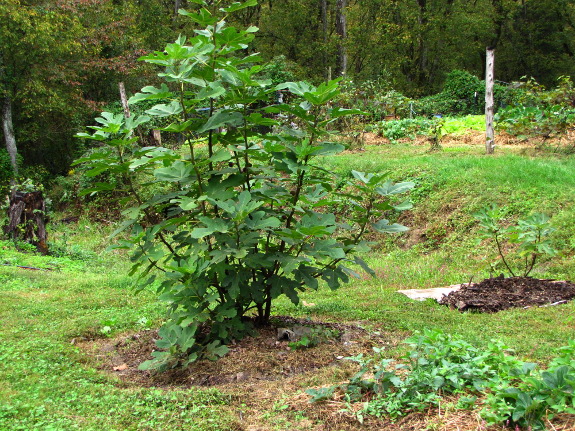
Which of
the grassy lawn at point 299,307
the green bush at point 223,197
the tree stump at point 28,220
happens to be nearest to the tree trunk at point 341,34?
the grassy lawn at point 299,307

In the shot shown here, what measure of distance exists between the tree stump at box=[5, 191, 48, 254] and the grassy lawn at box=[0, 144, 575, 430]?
34 centimetres

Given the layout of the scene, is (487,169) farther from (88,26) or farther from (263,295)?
(88,26)

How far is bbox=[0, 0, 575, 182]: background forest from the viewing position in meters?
17.1

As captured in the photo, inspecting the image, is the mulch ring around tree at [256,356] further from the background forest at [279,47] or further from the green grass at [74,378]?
the background forest at [279,47]

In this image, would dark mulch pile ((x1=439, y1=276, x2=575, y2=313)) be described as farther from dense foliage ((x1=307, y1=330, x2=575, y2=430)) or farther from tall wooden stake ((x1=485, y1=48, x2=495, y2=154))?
tall wooden stake ((x1=485, y1=48, x2=495, y2=154))

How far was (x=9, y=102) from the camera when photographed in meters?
17.5

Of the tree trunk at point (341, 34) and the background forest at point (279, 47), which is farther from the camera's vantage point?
the tree trunk at point (341, 34)

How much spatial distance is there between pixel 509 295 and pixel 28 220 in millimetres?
8457

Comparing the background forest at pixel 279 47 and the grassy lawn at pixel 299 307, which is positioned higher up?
the background forest at pixel 279 47

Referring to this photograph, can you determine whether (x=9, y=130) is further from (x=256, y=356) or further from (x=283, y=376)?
(x=283, y=376)

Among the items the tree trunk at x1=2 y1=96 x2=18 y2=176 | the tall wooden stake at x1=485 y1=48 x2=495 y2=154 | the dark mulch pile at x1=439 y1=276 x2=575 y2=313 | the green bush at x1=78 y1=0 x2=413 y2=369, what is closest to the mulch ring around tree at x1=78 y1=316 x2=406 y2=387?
the green bush at x1=78 y1=0 x2=413 y2=369

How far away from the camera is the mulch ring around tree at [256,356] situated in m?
3.41

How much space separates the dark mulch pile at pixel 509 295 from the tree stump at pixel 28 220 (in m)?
7.69

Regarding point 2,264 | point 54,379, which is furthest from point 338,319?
point 2,264
